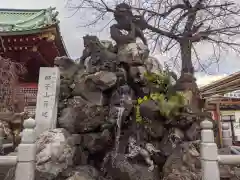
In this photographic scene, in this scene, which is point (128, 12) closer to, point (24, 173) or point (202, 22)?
point (202, 22)

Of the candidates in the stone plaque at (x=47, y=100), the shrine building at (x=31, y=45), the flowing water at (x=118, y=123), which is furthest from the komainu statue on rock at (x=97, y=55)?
the shrine building at (x=31, y=45)

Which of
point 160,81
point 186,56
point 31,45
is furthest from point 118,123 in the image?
point 31,45

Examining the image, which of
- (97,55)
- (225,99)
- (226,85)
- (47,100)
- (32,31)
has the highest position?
(32,31)

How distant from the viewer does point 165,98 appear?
464 cm

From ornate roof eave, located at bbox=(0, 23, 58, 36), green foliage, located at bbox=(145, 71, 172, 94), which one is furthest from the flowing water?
ornate roof eave, located at bbox=(0, 23, 58, 36)

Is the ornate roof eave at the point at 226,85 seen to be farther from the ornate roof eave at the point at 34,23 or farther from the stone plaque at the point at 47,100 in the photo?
the ornate roof eave at the point at 34,23

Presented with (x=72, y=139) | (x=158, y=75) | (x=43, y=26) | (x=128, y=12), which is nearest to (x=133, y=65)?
(x=158, y=75)

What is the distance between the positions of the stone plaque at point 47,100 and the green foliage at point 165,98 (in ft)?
5.43

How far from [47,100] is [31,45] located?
20.5 feet

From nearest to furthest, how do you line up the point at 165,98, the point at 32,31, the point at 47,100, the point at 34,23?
the point at 165,98
the point at 47,100
the point at 32,31
the point at 34,23

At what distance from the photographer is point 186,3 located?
7902 millimetres

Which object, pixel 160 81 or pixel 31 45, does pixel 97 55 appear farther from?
pixel 31 45

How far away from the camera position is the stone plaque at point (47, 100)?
4754 millimetres

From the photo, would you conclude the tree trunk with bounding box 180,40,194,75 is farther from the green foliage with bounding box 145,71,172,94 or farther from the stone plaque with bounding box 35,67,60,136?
the stone plaque with bounding box 35,67,60,136
